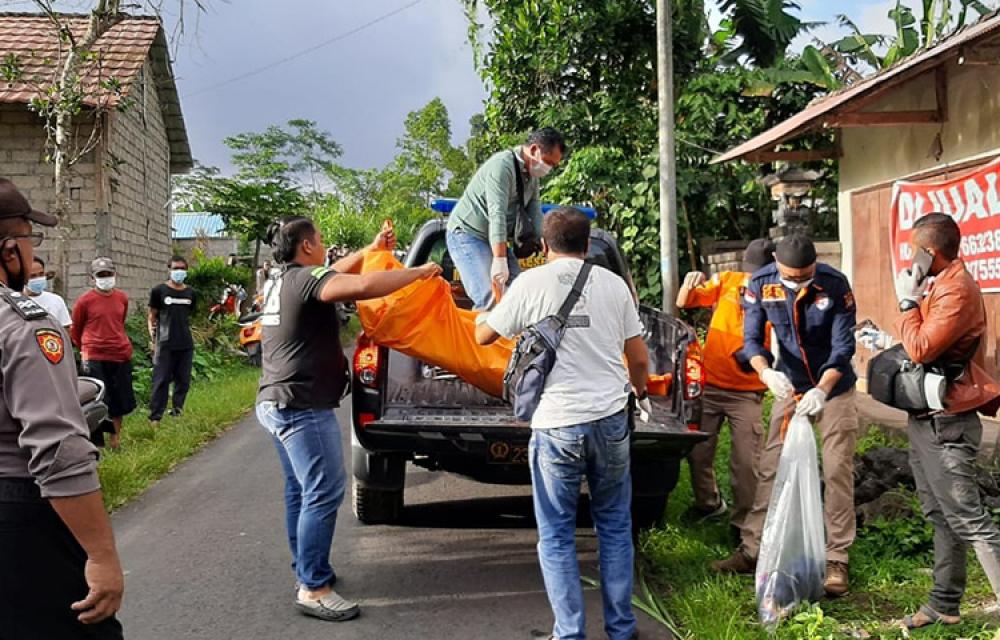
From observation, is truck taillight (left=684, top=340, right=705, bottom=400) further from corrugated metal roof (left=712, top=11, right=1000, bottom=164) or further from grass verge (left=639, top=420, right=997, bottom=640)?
corrugated metal roof (left=712, top=11, right=1000, bottom=164)

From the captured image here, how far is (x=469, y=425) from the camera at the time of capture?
4.16 meters

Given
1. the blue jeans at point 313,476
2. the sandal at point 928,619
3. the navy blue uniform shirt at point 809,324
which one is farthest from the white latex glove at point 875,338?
the blue jeans at point 313,476

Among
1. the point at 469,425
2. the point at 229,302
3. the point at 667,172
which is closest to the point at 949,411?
the point at 469,425

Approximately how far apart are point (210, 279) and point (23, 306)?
1797cm

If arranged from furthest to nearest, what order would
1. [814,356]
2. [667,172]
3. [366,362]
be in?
[667,172] → [366,362] → [814,356]

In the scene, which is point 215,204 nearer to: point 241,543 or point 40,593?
point 241,543

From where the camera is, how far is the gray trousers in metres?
3.54

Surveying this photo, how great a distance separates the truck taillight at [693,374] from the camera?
4543mm

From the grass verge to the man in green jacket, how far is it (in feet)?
5.98

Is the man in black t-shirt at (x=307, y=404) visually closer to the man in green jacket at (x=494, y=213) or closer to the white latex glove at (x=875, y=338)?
the man in green jacket at (x=494, y=213)

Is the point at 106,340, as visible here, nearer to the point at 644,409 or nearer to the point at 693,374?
the point at 644,409

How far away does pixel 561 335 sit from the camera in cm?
351

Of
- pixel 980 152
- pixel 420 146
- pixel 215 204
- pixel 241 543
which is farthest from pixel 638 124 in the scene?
pixel 420 146

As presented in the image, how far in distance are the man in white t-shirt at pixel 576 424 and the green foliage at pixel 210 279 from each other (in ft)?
50.7
